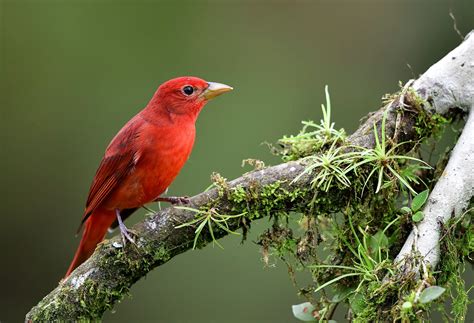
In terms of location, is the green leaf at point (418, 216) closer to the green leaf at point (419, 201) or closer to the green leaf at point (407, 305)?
the green leaf at point (419, 201)

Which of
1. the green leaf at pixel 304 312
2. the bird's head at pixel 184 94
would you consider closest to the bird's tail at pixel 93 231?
the bird's head at pixel 184 94

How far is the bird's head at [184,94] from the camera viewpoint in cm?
410

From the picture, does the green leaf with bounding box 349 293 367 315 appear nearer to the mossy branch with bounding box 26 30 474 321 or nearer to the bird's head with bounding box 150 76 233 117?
the mossy branch with bounding box 26 30 474 321

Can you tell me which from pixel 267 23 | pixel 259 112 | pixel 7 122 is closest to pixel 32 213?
pixel 7 122

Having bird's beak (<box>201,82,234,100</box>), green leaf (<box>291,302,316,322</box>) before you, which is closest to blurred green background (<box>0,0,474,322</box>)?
bird's beak (<box>201,82,234,100</box>)

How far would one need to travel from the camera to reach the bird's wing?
Answer: 12.8 ft

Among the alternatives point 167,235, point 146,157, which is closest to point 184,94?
point 146,157

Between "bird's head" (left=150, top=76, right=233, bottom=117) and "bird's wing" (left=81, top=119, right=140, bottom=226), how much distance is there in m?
0.22

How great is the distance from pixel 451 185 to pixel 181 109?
67.0 inches

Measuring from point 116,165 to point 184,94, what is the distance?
1.88 ft

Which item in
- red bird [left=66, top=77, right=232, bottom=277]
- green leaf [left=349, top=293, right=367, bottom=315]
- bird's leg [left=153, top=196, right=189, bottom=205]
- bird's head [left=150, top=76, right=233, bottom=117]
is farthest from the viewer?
bird's head [left=150, top=76, right=233, bottom=117]

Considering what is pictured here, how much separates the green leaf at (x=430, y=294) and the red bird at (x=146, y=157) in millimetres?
1486

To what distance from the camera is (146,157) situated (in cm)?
385

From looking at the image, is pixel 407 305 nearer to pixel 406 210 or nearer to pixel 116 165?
pixel 406 210
